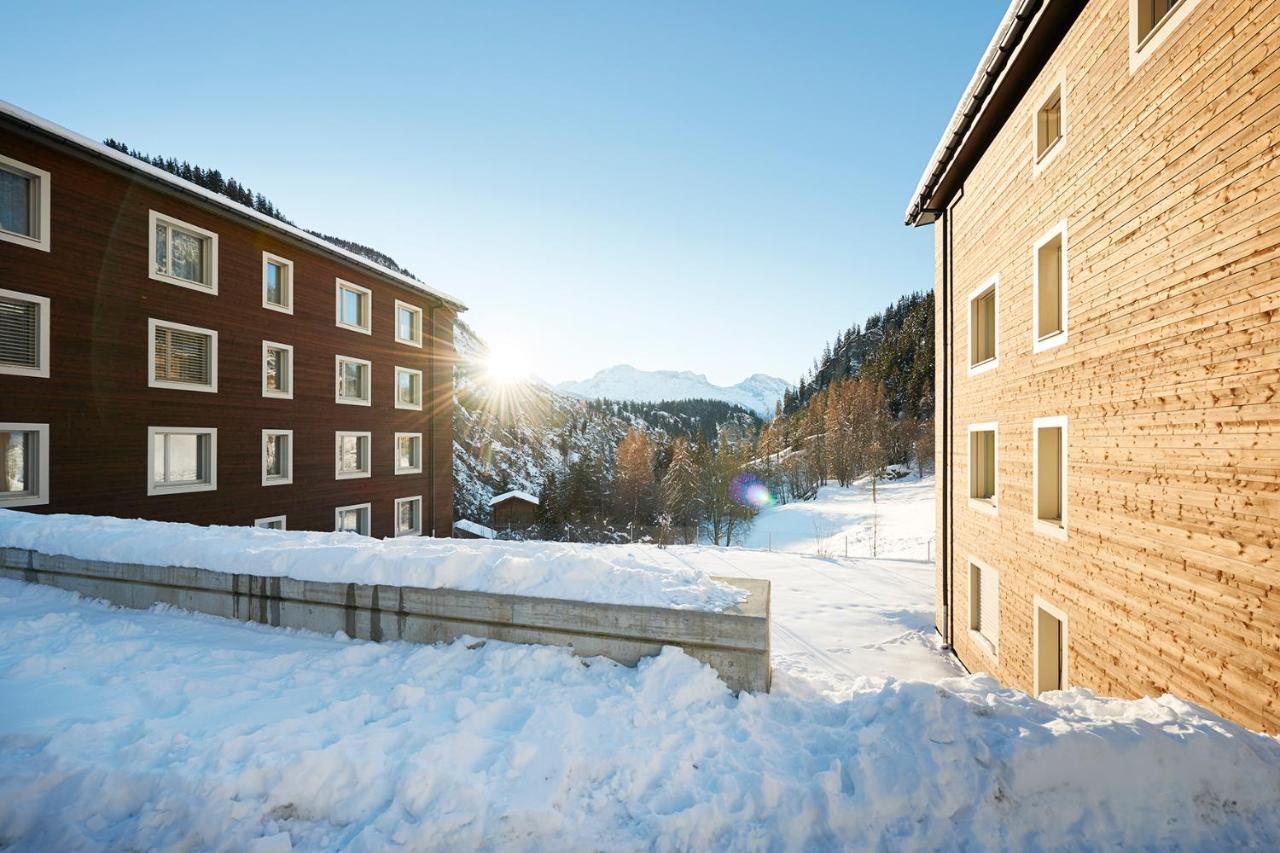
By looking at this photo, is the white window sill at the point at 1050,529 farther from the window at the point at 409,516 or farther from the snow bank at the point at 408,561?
the window at the point at 409,516

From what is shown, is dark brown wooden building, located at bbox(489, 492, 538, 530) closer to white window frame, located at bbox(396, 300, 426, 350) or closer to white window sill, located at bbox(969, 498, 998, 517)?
white window frame, located at bbox(396, 300, 426, 350)

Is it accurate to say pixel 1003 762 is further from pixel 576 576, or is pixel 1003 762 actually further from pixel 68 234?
pixel 68 234

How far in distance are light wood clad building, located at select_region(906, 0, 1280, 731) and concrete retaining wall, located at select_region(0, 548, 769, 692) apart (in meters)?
3.85

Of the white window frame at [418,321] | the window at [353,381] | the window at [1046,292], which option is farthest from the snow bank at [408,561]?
the white window frame at [418,321]

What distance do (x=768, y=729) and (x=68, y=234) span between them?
59.1 ft

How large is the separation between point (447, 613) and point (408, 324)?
20987 millimetres

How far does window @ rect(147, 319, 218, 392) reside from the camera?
14.4m

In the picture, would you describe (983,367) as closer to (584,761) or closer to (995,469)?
(995,469)

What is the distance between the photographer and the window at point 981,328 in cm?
1052

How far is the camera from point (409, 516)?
23.4m

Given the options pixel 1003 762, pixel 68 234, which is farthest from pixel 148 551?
pixel 68 234

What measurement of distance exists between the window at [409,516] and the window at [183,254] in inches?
407

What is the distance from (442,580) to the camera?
207 inches

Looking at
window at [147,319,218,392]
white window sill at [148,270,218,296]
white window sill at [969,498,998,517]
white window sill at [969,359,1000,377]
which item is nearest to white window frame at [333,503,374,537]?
window at [147,319,218,392]
